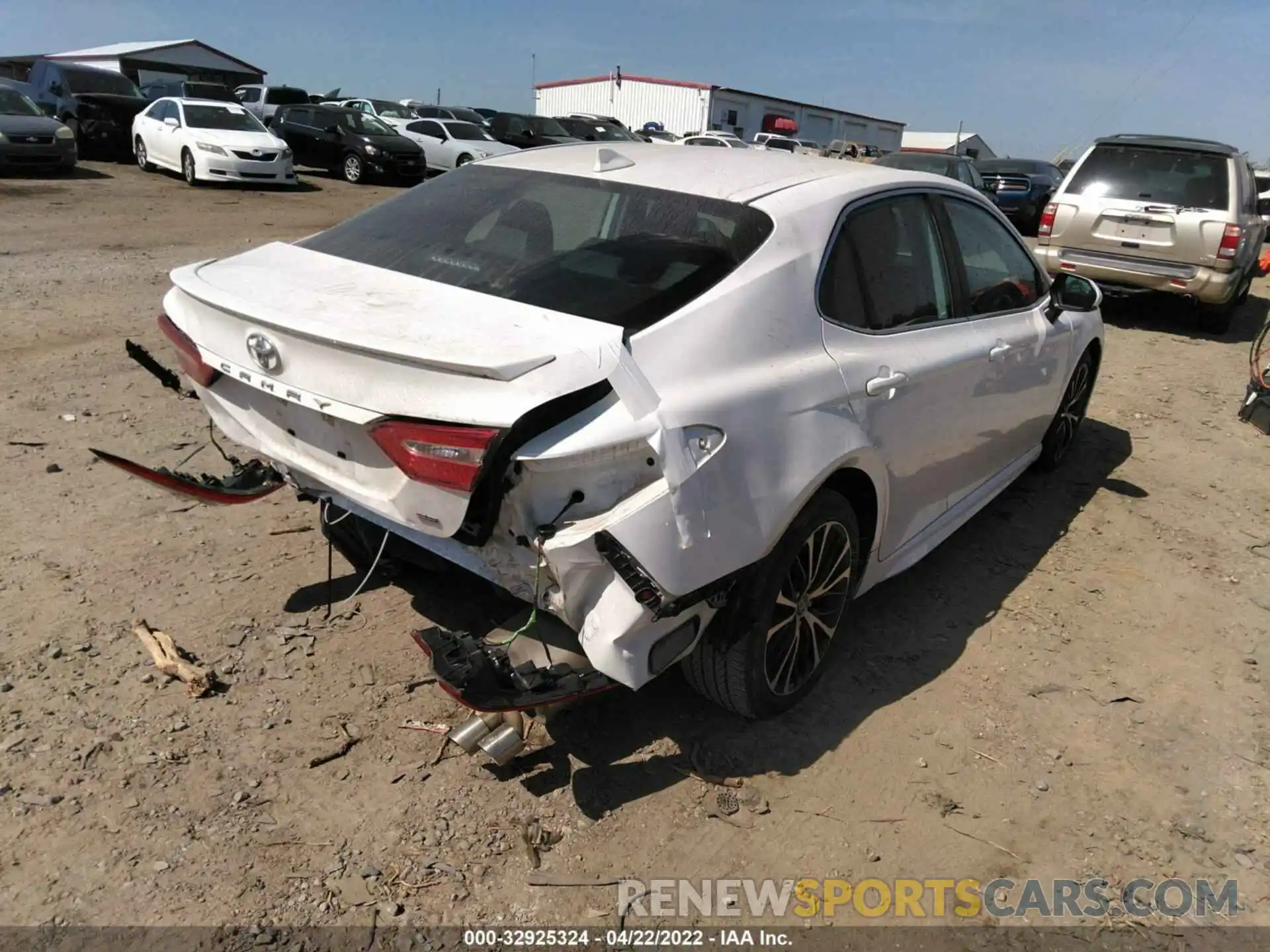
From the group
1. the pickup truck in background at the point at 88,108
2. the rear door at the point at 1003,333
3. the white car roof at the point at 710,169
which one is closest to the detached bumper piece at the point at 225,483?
the white car roof at the point at 710,169

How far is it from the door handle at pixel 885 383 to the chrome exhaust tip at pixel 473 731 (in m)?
1.55

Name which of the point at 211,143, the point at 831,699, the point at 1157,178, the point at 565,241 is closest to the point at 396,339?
the point at 565,241

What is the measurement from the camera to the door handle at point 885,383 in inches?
115

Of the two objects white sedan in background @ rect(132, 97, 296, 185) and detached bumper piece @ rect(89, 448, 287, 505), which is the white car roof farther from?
white sedan in background @ rect(132, 97, 296, 185)

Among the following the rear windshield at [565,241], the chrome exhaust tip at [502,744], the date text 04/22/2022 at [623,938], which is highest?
the rear windshield at [565,241]

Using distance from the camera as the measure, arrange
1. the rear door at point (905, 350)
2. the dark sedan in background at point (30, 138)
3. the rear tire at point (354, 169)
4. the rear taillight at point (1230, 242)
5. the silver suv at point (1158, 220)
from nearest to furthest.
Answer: the rear door at point (905, 350), the rear taillight at point (1230, 242), the silver suv at point (1158, 220), the dark sedan in background at point (30, 138), the rear tire at point (354, 169)

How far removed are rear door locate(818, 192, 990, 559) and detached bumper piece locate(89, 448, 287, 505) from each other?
194 centimetres

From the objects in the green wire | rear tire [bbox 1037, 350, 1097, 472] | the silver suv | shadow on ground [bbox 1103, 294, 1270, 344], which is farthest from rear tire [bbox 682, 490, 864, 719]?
shadow on ground [bbox 1103, 294, 1270, 344]

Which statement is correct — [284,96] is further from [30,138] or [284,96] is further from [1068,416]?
[1068,416]

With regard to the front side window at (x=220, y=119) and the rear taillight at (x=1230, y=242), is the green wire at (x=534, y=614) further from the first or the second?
the front side window at (x=220, y=119)

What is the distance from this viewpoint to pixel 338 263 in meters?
3.01

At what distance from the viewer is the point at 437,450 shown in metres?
2.21

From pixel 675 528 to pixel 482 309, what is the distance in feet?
2.73

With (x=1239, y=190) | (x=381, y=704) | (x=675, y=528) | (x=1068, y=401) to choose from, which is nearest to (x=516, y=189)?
(x=675, y=528)
